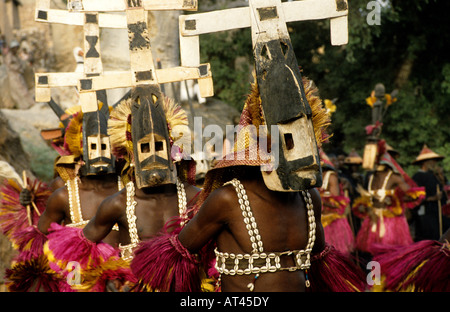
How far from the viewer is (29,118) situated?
15688mm

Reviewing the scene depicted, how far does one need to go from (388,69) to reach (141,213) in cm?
1285

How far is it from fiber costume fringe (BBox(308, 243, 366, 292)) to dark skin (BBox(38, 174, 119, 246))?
255 cm

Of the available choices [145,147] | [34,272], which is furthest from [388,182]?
[145,147]

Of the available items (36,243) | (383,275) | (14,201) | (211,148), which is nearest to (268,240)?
(383,275)

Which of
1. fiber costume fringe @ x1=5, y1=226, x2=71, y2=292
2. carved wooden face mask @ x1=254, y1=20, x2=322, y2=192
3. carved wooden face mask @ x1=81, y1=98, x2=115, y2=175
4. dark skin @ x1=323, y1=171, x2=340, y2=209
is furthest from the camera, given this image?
dark skin @ x1=323, y1=171, x2=340, y2=209

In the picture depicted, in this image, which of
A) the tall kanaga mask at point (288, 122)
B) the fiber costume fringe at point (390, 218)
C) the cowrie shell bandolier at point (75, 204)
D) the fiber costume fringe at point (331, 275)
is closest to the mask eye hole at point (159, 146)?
the tall kanaga mask at point (288, 122)

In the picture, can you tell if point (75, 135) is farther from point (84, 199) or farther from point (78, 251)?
point (78, 251)

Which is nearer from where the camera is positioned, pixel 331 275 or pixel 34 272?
pixel 331 275

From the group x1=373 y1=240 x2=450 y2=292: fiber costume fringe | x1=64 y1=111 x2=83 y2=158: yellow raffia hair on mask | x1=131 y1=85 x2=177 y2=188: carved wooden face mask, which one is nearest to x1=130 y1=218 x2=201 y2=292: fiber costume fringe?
x1=131 y1=85 x2=177 y2=188: carved wooden face mask

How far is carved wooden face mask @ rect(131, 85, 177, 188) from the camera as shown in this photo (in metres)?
3.77

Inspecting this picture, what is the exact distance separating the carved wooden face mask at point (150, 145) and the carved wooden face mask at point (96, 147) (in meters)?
1.37

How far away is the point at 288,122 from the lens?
2787 millimetres

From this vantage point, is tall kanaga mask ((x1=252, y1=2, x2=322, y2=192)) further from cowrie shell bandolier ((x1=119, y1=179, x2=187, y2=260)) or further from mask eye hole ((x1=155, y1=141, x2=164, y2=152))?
cowrie shell bandolier ((x1=119, y1=179, x2=187, y2=260))

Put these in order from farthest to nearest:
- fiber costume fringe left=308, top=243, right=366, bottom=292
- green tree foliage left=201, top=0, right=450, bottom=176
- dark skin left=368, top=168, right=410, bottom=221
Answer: green tree foliage left=201, top=0, right=450, bottom=176, dark skin left=368, top=168, right=410, bottom=221, fiber costume fringe left=308, top=243, right=366, bottom=292
